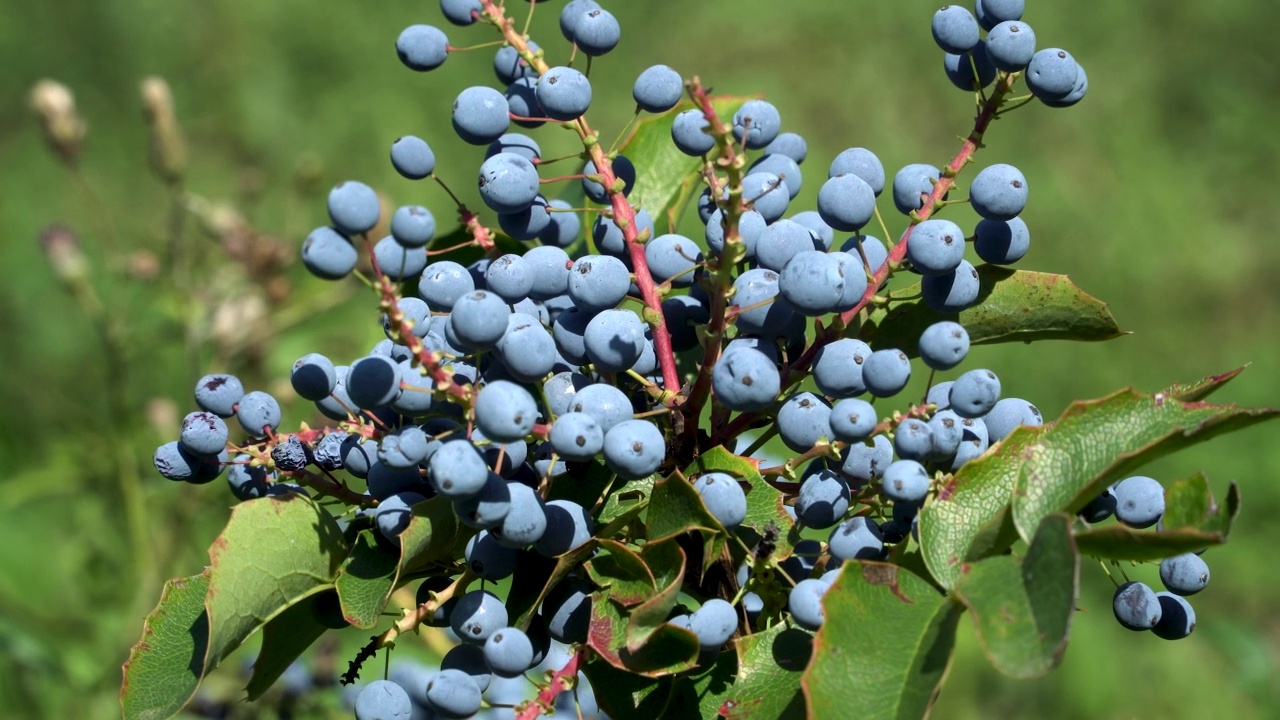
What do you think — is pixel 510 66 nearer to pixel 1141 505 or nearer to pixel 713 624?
pixel 713 624

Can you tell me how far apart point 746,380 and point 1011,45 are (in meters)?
0.50

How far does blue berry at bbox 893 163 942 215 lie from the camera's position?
134cm

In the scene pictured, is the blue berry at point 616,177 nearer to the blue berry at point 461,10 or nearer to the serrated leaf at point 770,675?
the blue berry at point 461,10

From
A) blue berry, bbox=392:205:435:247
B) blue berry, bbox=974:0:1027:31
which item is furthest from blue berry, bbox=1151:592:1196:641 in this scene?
blue berry, bbox=392:205:435:247

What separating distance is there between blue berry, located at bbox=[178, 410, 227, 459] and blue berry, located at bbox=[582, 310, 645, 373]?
1.39 feet

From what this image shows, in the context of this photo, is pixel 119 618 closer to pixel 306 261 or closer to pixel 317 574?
pixel 317 574

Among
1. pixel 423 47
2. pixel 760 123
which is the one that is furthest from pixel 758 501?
pixel 423 47

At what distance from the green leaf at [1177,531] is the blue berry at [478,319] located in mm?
550

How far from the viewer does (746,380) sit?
1133 mm

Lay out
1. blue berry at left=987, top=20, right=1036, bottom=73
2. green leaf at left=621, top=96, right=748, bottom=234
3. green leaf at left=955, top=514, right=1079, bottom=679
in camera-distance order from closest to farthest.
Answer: green leaf at left=955, top=514, right=1079, bottom=679 → blue berry at left=987, top=20, right=1036, bottom=73 → green leaf at left=621, top=96, right=748, bottom=234

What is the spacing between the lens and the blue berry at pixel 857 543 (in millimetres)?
1182

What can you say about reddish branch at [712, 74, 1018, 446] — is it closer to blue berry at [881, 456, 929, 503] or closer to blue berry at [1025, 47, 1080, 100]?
blue berry at [1025, 47, 1080, 100]

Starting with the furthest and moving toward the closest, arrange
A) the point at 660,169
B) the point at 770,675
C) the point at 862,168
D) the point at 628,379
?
the point at 660,169 < the point at 862,168 < the point at 628,379 < the point at 770,675

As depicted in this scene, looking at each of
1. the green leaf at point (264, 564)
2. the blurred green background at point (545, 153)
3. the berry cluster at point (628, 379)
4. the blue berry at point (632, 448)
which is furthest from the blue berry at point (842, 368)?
the blurred green background at point (545, 153)
